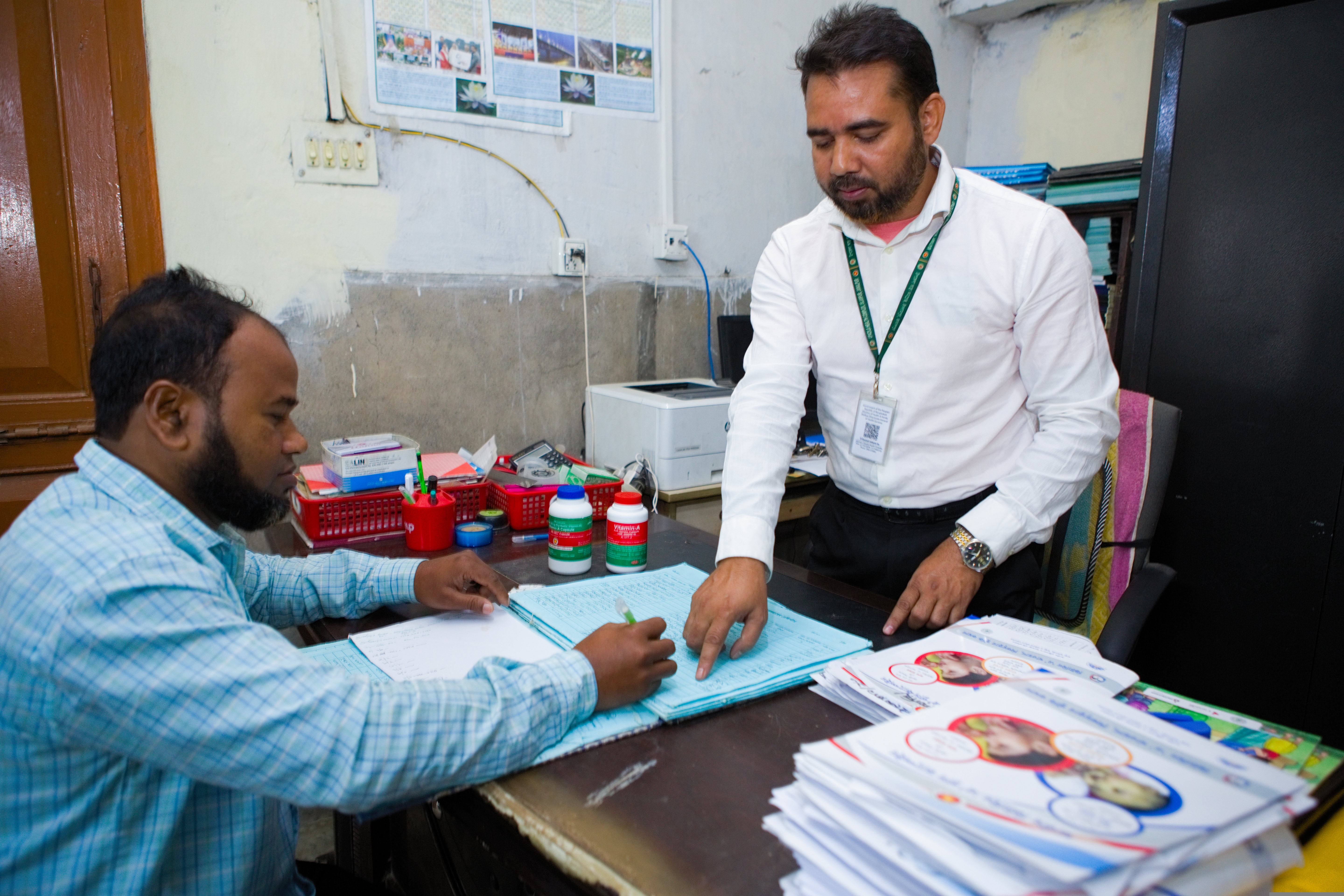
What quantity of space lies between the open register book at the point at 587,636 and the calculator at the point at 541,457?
72cm

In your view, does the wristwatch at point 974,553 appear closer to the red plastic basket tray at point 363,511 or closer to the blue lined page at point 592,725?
the blue lined page at point 592,725

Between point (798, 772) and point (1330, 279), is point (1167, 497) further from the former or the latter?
point (798, 772)

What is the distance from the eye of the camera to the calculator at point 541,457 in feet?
6.63

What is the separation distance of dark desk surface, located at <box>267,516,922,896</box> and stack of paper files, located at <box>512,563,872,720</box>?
0.02 m

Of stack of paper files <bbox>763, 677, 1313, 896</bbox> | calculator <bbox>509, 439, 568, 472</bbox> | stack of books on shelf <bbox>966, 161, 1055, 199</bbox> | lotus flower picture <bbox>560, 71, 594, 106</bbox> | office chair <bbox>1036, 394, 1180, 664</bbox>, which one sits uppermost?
lotus flower picture <bbox>560, 71, 594, 106</bbox>

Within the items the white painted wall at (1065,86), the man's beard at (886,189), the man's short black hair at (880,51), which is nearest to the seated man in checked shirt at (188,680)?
the man's beard at (886,189)

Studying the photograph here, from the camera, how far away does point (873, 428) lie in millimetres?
1499

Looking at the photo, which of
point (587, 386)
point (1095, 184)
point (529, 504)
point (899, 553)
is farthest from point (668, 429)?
point (1095, 184)

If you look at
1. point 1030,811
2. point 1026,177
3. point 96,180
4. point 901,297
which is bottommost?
point 1030,811

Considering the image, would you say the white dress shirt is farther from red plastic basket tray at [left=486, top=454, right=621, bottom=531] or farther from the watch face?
red plastic basket tray at [left=486, top=454, right=621, bottom=531]

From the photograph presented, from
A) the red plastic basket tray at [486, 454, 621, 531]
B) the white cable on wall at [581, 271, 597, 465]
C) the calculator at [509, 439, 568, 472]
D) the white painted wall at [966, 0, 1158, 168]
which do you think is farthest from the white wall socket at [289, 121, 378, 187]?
the white painted wall at [966, 0, 1158, 168]

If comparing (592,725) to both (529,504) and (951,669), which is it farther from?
(529,504)

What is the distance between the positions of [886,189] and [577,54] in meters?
1.46

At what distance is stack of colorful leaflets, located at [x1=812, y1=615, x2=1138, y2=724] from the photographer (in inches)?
35.9
